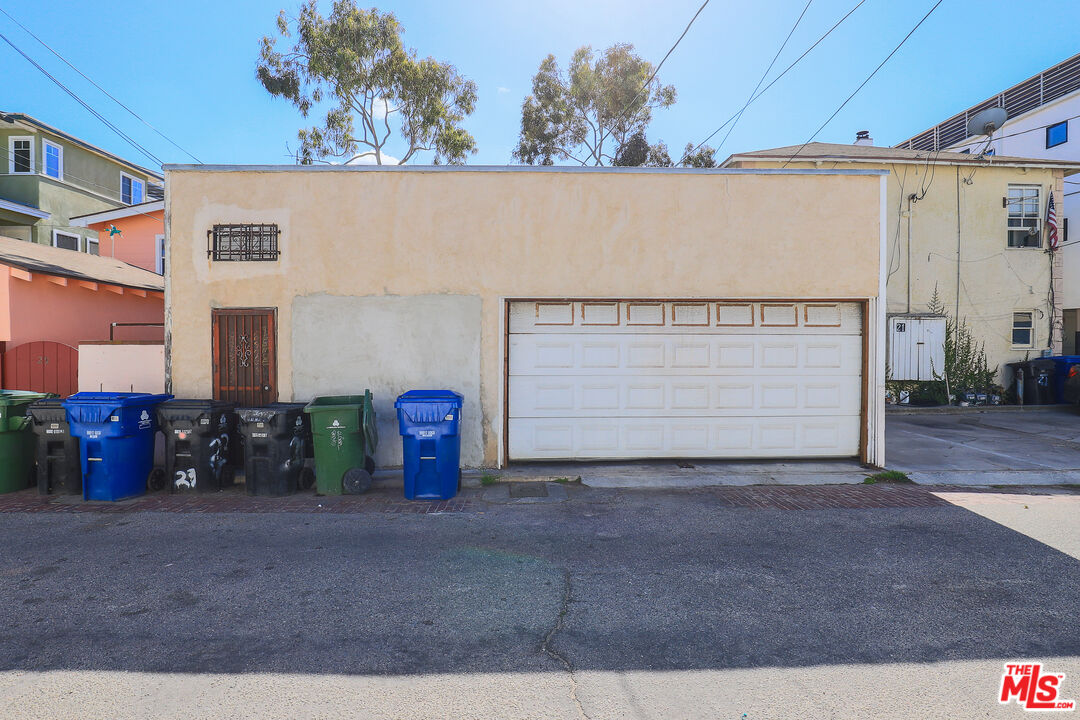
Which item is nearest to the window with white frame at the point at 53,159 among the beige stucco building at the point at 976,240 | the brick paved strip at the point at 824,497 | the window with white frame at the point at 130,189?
the window with white frame at the point at 130,189

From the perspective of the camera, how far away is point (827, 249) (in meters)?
7.97

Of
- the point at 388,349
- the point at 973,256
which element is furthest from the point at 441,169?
the point at 973,256

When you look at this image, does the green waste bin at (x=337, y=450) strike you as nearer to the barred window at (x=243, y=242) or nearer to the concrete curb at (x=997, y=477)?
the barred window at (x=243, y=242)

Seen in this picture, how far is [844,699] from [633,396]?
5.43 m

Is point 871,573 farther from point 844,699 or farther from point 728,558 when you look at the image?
point 844,699

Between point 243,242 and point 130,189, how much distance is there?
863 inches

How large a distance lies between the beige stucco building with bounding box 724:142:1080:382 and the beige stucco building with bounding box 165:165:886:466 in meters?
8.82

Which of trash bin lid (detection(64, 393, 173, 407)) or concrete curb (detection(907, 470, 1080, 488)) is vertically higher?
trash bin lid (detection(64, 393, 173, 407))

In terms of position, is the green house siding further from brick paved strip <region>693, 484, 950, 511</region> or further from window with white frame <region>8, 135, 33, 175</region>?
brick paved strip <region>693, 484, 950, 511</region>

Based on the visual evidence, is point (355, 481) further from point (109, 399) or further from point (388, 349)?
point (109, 399)

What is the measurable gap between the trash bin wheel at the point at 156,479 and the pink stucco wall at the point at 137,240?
12.3 meters

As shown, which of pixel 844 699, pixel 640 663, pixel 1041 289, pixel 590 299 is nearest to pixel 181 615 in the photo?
pixel 640 663

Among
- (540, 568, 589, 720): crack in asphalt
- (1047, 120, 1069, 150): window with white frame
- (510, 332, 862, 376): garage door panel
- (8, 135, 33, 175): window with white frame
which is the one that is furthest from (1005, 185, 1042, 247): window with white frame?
(8, 135, 33, 175): window with white frame

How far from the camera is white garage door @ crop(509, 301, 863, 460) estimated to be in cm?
808
